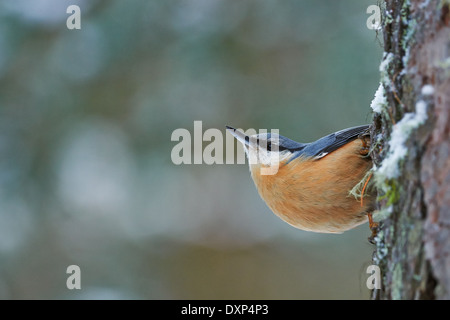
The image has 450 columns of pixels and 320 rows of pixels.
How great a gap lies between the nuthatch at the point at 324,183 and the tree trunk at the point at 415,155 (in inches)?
34.8

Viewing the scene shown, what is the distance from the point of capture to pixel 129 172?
5570 mm

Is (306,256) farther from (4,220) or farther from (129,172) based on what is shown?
(4,220)

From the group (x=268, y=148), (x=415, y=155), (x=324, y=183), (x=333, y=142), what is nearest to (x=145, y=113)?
(x=268, y=148)

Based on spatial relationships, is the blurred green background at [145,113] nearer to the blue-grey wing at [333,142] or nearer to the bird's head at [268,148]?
the bird's head at [268,148]

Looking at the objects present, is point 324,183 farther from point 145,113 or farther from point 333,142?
point 145,113

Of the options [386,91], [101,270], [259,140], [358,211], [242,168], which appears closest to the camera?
[386,91]

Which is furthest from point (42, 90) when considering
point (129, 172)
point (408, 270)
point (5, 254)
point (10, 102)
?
point (408, 270)

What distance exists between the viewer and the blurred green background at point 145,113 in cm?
540

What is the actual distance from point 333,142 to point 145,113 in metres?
2.79

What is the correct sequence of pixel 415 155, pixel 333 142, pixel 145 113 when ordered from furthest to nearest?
pixel 145 113 < pixel 333 142 < pixel 415 155

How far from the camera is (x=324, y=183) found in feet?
10.6

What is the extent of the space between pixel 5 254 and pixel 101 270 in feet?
3.39

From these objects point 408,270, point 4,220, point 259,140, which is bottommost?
point 408,270

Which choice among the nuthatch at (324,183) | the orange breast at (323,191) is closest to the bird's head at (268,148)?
the nuthatch at (324,183)
